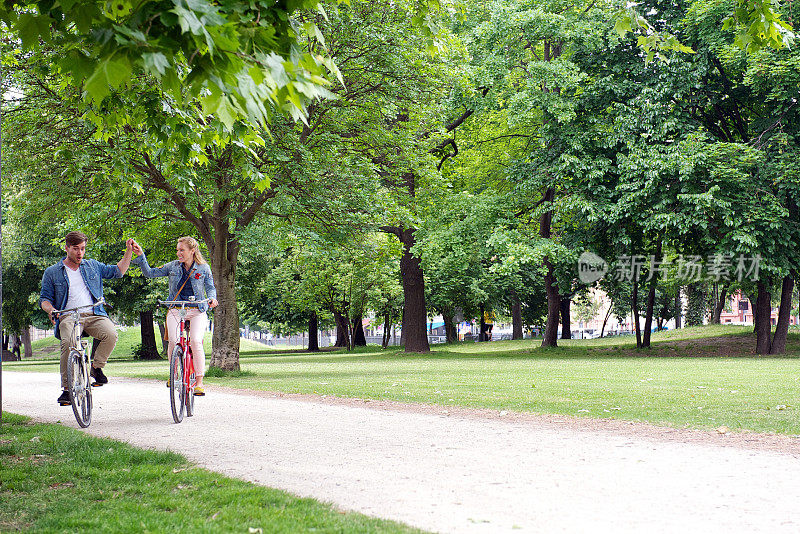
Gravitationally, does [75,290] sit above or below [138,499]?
above

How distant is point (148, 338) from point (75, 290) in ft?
113

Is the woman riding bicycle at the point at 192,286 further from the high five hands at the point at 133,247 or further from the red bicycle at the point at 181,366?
the high five hands at the point at 133,247

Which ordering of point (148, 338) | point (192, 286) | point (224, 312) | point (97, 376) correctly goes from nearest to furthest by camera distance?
point (192, 286), point (97, 376), point (224, 312), point (148, 338)

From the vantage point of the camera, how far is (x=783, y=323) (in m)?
28.8

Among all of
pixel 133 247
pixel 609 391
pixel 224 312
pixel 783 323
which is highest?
pixel 133 247

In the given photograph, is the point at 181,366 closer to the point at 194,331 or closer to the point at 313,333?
the point at 194,331

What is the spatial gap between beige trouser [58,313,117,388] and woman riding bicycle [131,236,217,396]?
71 cm

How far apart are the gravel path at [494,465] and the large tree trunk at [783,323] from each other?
74.0 ft

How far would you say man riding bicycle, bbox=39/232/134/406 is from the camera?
8289 millimetres

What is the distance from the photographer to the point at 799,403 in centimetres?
1041

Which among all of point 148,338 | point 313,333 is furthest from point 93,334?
point 313,333

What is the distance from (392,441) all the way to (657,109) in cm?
2257

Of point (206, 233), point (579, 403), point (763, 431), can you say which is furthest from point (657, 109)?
point (763, 431)

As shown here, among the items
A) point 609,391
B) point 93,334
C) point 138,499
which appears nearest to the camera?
point 138,499
